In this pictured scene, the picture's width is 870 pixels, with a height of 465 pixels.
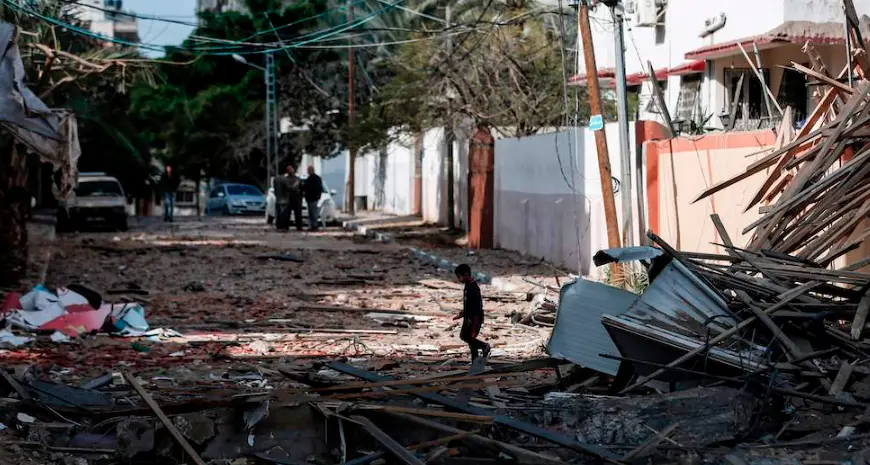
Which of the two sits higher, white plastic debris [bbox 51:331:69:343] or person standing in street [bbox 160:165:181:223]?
person standing in street [bbox 160:165:181:223]

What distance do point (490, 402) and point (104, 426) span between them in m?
2.67

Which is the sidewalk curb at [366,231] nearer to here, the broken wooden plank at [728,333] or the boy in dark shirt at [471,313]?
the boy in dark shirt at [471,313]

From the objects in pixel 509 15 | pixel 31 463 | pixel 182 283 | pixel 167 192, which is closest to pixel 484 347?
pixel 31 463

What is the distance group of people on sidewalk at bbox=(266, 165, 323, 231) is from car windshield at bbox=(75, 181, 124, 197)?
5002 mm

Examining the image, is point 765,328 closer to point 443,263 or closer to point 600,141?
point 600,141

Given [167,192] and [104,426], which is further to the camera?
[167,192]

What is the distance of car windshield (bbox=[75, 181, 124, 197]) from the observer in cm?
4009

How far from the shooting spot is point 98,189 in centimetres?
4050

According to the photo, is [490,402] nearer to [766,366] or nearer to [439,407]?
[439,407]

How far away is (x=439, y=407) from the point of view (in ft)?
28.8

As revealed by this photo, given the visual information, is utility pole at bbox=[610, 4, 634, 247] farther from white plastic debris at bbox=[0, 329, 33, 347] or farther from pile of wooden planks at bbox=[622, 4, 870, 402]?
white plastic debris at bbox=[0, 329, 33, 347]

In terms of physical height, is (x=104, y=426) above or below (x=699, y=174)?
below

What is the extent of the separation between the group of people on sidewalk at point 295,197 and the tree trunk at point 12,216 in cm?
1740

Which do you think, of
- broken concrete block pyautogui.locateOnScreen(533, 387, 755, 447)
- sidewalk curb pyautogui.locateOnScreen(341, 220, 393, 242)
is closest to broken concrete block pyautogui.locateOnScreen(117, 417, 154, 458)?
broken concrete block pyautogui.locateOnScreen(533, 387, 755, 447)
